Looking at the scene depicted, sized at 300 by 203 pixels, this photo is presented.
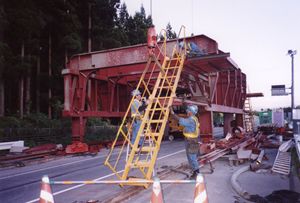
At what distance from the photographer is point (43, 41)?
104 ft

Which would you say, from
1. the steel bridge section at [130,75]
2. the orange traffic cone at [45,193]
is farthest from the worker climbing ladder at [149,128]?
the orange traffic cone at [45,193]

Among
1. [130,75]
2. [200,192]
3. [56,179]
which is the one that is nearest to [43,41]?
[130,75]

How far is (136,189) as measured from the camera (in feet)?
21.5

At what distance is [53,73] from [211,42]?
23.2 meters

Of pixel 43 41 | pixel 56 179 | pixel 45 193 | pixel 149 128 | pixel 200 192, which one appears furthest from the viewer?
pixel 43 41

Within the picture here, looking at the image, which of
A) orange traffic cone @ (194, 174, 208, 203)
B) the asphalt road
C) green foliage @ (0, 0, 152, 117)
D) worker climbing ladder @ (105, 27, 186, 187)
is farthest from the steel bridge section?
green foliage @ (0, 0, 152, 117)

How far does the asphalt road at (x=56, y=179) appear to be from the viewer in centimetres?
682

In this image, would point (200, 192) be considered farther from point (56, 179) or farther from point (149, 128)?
point (56, 179)

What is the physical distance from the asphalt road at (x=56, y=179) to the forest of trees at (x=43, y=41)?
1323 centimetres

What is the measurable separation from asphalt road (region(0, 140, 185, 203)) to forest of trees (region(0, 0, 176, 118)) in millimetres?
13231

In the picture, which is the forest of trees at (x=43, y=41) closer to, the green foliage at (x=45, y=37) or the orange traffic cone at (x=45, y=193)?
the green foliage at (x=45, y=37)

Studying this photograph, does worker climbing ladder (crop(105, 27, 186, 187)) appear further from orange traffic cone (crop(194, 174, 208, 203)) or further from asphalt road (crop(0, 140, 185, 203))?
orange traffic cone (crop(194, 174, 208, 203))

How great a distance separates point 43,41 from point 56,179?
25.5 m

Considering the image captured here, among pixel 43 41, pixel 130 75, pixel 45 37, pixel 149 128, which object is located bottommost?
pixel 149 128
